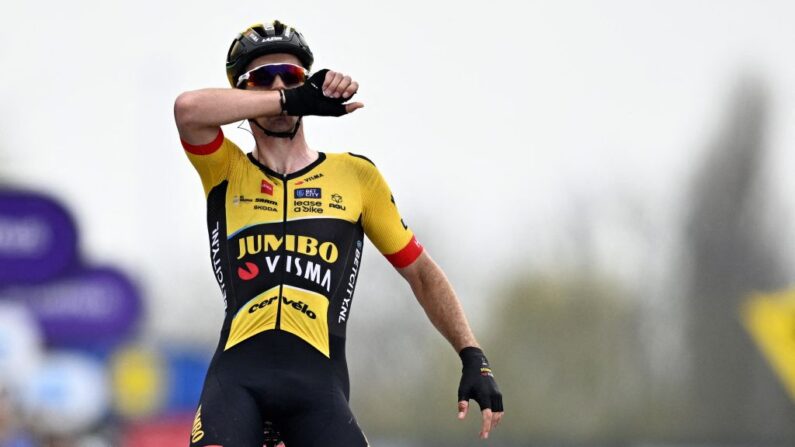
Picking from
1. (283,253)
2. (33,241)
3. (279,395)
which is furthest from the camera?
(33,241)

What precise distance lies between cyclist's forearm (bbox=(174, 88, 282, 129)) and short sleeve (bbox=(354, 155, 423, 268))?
2.48ft

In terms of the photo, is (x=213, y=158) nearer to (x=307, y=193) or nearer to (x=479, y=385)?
(x=307, y=193)

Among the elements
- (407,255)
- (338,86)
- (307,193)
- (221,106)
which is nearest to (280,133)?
(307,193)

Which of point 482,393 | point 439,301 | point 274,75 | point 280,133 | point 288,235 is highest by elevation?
point 274,75

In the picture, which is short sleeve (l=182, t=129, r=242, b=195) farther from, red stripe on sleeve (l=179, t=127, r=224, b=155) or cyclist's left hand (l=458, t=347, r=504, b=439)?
cyclist's left hand (l=458, t=347, r=504, b=439)

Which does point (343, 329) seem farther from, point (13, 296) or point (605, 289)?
point (605, 289)

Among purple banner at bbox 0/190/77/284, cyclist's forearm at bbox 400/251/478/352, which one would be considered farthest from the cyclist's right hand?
purple banner at bbox 0/190/77/284

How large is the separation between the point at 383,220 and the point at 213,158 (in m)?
0.88

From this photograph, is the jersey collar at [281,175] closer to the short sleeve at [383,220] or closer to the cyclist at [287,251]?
the cyclist at [287,251]

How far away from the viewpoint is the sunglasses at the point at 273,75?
7000mm

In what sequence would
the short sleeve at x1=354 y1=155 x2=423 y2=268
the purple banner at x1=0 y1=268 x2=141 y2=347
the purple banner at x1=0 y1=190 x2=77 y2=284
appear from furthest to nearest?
the purple banner at x1=0 y1=268 x2=141 y2=347
the purple banner at x1=0 y1=190 x2=77 y2=284
the short sleeve at x1=354 y1=155 x2=423 y2=268

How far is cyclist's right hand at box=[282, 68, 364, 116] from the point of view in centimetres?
659

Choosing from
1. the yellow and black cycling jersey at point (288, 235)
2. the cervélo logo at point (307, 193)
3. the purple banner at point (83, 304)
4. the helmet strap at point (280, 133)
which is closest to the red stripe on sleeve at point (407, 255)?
the yellow and black cycling jersey at point (288, 235)

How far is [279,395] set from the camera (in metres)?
6.59
